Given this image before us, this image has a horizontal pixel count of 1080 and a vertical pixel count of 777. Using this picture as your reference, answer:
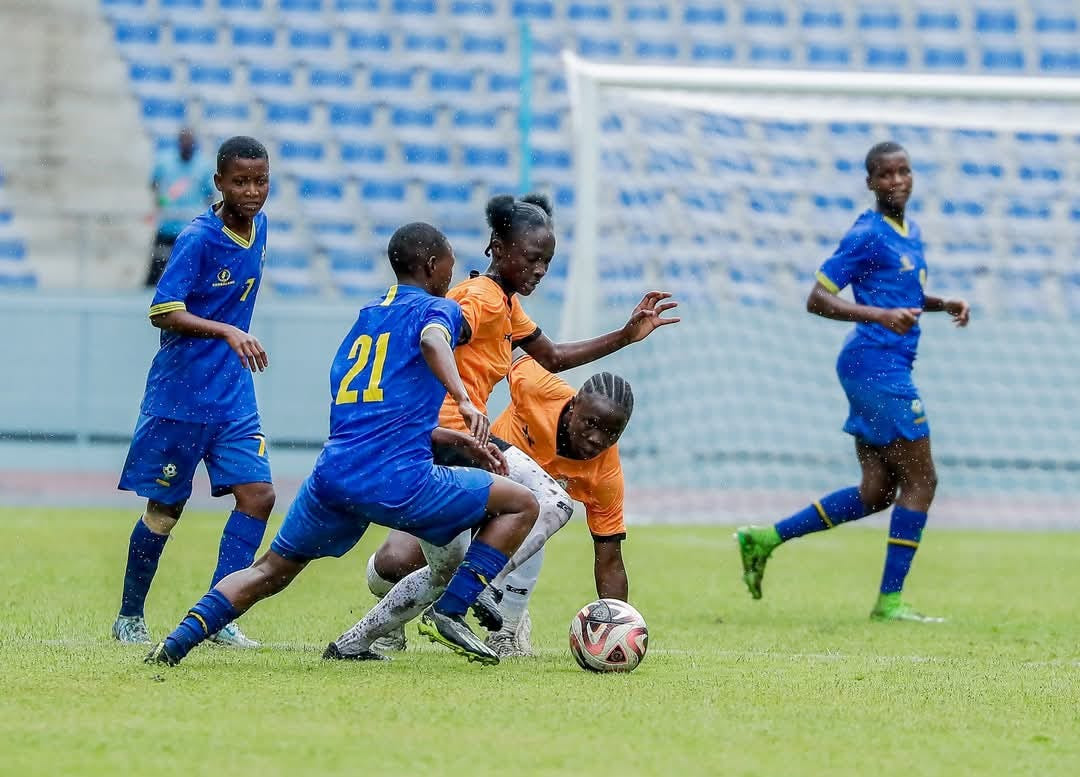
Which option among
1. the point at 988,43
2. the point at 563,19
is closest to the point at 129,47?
the point at 563,19

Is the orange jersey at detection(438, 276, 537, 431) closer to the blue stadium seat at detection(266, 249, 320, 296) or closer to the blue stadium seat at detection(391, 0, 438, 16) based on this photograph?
the blue stadium seat at detection(266, 249, 320, 296)

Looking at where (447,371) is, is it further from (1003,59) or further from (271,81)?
(1003,59)

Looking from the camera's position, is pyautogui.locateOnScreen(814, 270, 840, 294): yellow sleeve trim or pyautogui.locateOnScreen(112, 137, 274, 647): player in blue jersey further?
pyautogui.locateOnScreen(814, 270, 840, 294): yellow sleeve trim

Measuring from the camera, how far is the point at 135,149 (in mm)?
15375

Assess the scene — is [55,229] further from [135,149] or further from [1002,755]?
[1002,755]

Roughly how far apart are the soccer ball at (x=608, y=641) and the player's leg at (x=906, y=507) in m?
2.37

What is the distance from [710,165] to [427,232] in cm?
793

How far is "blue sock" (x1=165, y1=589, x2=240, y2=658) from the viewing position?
16.3ft

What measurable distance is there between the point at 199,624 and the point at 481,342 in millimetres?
1456

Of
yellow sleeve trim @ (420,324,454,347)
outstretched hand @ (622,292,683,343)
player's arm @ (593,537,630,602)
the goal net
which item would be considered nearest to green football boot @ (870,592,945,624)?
player's arm @ (593,537,630,602)

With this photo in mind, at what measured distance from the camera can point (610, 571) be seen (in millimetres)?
5949

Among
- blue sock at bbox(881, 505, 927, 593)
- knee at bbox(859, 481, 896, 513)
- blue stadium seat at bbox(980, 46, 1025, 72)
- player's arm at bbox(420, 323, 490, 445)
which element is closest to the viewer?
player's arm at bbox(420, 323, 490, 445)

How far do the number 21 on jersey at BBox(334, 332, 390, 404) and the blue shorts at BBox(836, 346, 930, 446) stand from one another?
3066 mm

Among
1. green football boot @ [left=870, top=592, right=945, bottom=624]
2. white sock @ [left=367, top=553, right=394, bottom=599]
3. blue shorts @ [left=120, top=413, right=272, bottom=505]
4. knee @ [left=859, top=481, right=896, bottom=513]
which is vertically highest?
blue shorts @ [left=120, top=413, right=272, bottom=505]
